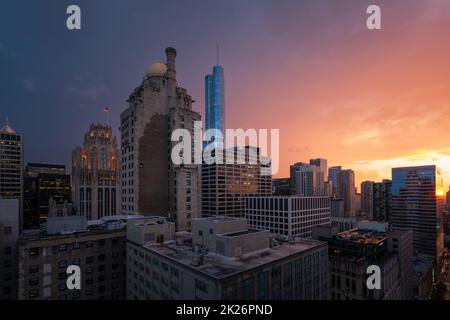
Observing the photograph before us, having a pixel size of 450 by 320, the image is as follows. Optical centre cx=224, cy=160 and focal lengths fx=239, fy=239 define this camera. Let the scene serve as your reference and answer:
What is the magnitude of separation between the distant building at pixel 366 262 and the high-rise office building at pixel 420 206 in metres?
76.4

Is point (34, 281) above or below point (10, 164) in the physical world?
below

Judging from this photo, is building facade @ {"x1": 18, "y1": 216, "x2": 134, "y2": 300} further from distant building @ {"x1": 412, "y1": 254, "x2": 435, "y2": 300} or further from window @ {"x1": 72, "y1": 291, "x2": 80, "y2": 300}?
distant building @ {"x1": 412, "y1": 254, "x2": 435, "y2": 300}

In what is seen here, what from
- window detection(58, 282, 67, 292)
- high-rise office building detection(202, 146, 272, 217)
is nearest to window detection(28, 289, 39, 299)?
window detection(58, 282, 67, 292)

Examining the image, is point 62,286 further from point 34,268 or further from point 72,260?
point 34,268

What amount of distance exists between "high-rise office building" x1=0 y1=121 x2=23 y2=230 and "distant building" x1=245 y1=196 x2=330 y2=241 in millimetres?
143439

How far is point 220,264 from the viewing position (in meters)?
33.2

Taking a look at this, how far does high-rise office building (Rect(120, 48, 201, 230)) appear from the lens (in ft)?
215

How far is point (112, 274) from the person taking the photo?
168 ft

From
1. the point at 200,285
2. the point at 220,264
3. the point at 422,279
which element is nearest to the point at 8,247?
the point at 200,285

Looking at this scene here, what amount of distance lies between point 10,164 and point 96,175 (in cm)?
5609

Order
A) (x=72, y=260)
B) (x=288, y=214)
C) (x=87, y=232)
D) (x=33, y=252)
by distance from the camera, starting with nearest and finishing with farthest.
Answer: (x=33, y=252) → (x=72, y=260) → (x=87, y=232) → (x=288, y=214)

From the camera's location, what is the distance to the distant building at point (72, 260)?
4256 cm
